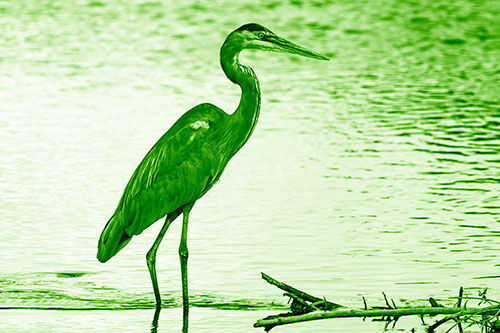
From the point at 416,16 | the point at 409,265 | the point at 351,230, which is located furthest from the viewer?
the point at 416,16

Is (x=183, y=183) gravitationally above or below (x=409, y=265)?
above

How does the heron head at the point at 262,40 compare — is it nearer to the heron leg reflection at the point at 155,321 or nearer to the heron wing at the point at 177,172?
the heron wing at the point at 177,172

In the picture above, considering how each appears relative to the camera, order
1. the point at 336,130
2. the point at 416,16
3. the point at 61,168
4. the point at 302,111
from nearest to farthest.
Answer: the point at 61,168 < the point at 336,130 < the point at 302,111 < the point at 416,16

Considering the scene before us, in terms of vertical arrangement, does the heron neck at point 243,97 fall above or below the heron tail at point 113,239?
above

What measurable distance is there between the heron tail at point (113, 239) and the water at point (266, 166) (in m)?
0.31

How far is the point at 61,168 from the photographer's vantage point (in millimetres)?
12047

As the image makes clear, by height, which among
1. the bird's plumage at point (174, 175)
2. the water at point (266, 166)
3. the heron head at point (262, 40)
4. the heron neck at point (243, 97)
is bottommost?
the water at point (266, 166)

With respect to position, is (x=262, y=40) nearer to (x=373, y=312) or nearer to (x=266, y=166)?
(x=373, y=312)

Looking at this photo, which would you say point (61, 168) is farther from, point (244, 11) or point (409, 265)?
point (244, 11)

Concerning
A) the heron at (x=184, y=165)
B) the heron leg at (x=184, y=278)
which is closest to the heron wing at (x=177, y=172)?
the heron at (x=184, y=165)

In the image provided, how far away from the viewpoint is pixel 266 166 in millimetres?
11922

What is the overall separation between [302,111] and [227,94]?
1.07 m

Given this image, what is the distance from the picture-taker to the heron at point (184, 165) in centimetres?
787

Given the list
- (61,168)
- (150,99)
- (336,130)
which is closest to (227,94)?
(150,99)
